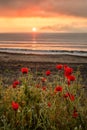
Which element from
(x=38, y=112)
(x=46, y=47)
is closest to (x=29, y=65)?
(x=38, y=112)

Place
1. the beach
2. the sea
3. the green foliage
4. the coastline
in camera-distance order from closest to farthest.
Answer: the green foliage → the coastline → the beach → the sea

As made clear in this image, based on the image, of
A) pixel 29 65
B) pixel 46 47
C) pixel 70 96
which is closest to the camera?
pixel 70 96

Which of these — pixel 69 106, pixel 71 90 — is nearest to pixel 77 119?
pixel 69 106

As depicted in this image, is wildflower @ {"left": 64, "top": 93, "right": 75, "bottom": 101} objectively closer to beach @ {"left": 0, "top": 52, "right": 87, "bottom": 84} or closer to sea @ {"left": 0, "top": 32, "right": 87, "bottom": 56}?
beach @ {"left": 0, "top": 52, "right": 87, "bottom": 84}

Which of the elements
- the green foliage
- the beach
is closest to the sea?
the beach

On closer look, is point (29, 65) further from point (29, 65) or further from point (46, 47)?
point (46, 47)

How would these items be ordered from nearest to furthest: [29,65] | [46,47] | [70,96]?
[70,96], [29,65], [46,47]

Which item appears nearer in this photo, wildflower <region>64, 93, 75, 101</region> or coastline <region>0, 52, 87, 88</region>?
wildflower <region>64, 93, 75, 101</region>

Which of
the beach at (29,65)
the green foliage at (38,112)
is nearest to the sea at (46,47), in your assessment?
the beach at (29,65)

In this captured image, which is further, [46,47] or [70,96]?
[46,47]

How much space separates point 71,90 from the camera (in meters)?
8.39

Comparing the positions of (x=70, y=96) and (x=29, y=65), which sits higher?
(x=70, y=96)

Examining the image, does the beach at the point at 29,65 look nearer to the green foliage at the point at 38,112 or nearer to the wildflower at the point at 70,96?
the green foliage at the point at 38,112

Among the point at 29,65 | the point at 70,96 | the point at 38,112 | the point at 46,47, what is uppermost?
the point at 70,96
